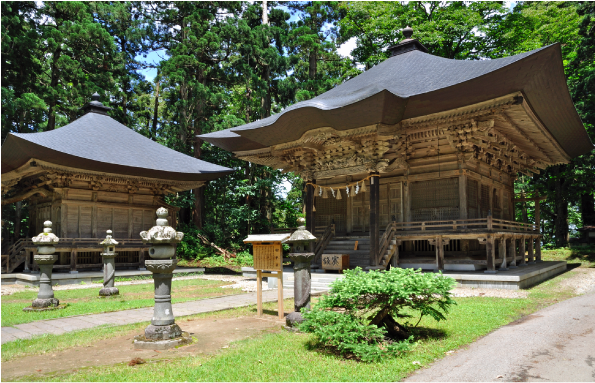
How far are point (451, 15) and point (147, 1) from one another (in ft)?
74.2

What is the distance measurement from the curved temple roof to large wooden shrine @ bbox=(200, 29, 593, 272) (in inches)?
1.8

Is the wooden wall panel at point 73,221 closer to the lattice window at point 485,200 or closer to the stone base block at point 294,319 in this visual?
the stone base block at point 294,319

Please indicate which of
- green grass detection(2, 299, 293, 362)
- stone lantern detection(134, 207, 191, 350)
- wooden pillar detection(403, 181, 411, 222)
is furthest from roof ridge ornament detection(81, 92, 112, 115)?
stone lantern detection(134, 207, 191, 350)

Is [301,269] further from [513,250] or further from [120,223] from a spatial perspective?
[120,223]

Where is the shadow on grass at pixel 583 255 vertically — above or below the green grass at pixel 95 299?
above

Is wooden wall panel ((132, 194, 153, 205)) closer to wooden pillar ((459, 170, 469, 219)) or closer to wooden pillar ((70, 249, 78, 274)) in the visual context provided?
wooden pillar ((70, 249, 78, 274))

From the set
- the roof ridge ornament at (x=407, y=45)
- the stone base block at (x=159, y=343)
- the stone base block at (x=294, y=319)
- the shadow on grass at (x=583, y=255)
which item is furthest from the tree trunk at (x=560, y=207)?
the stone base block at (x=159, y=343)

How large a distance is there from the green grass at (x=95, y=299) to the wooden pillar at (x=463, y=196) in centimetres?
827

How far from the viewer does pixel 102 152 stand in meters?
18.4

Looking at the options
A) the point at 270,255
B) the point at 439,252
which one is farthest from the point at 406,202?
the point at 270,255

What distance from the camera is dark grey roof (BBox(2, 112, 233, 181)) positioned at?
1617 cm

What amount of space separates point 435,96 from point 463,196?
3986 mm

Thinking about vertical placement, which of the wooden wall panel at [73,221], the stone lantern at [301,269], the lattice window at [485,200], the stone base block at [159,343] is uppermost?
the lattice window at [485,200]

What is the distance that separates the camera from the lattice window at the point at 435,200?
48.7 feet
